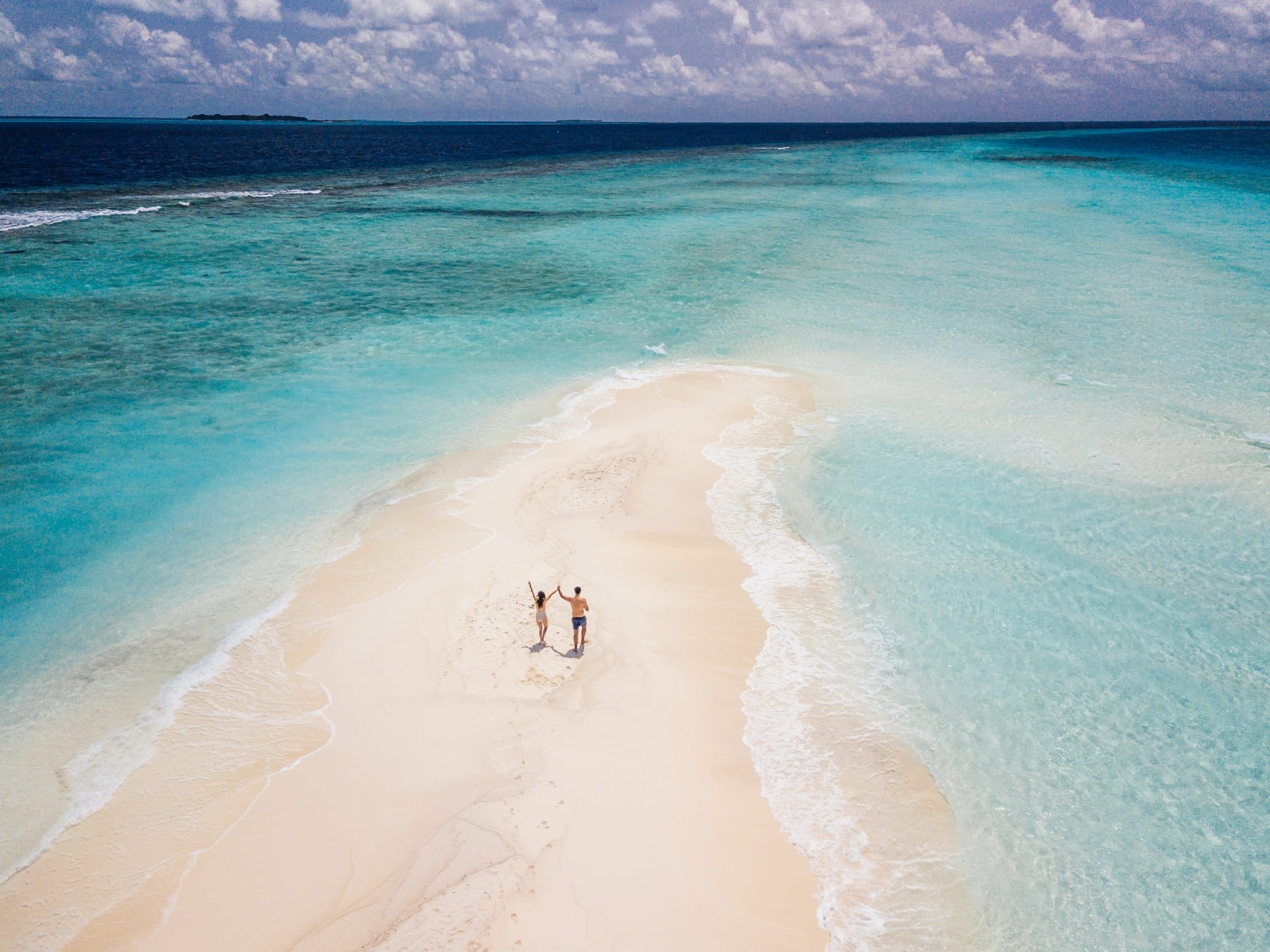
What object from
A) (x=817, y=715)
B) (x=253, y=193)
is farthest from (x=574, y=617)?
(x=253, y=193)

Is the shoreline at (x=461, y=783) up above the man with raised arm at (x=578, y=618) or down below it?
below

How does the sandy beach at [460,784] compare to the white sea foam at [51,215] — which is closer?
the sandy beach at [460,784]

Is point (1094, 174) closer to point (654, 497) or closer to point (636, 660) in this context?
point (654, 497)

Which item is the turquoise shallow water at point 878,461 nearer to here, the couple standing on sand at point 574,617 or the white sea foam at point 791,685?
the white sea foam at point 791,685

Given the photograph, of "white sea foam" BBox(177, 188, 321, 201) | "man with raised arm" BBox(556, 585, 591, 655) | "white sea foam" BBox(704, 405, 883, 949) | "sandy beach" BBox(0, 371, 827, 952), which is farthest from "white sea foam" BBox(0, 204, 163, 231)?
"man with raised arm" BBox(556, 585, 591, 655)

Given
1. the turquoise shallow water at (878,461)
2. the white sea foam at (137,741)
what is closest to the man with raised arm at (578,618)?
the turquoise shallow water at (878,461)

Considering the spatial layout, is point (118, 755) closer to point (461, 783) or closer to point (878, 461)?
point (461, 783)
